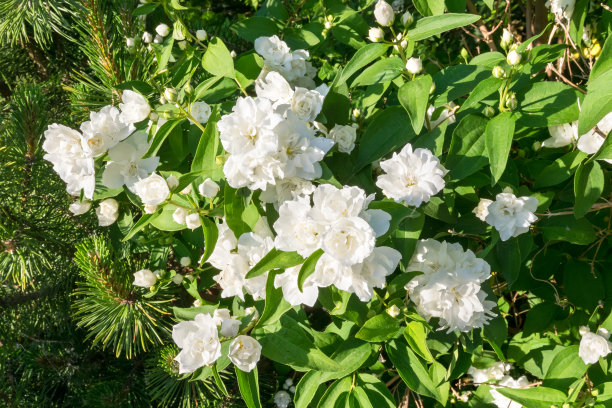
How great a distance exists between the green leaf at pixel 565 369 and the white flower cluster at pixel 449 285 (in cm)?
34

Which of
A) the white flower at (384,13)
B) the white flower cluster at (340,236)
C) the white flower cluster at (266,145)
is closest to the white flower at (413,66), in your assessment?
the white flower at (384,13)

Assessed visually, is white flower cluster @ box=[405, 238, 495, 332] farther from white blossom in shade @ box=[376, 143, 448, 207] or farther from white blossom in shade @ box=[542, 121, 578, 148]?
white blossom in shade @ box=[542, 121, 578, 148]

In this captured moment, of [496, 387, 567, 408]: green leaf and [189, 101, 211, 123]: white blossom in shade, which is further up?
[189, 101, 211, 123]: white blossom in shade

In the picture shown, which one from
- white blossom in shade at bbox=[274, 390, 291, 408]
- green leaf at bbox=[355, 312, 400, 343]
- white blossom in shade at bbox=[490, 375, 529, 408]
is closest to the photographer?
green leaf at bbox=[355, 312, 400, 343]

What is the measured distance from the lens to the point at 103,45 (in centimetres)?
132

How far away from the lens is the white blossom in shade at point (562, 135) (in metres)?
1.19

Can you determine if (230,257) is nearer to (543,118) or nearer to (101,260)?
(101,260)

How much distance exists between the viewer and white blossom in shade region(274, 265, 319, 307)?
867 millimetres

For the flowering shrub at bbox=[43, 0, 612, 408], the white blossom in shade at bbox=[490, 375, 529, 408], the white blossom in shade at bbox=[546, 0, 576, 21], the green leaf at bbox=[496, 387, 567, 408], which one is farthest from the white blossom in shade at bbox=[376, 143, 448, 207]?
the white blossom in shade at bbox=[490, 375, 529, 408]

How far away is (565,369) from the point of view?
4.09ft

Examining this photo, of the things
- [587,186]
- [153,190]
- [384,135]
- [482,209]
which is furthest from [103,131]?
[587,186]

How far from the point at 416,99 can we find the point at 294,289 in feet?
1.33

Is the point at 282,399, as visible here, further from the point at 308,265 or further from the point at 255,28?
the point at 255,28

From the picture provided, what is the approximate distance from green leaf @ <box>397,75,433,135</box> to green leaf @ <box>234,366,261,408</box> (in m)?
0.55
